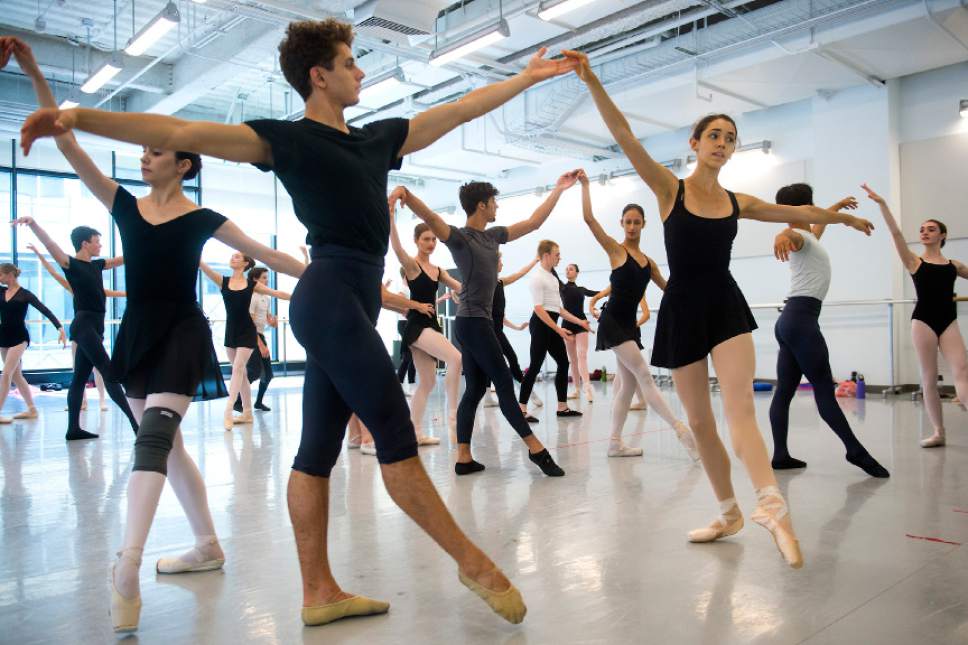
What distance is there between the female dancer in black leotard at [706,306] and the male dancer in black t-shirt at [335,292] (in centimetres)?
102

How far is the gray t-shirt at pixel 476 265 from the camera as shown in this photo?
4.27 m

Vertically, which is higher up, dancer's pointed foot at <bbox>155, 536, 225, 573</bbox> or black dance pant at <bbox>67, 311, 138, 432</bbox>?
black dance pant at <bbox>67, 311, 138, 432</bbox>

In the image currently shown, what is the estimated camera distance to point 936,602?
7.43 feet

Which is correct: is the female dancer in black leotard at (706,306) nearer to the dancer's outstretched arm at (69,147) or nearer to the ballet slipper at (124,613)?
the dancer's outstretched arm at (69,147)

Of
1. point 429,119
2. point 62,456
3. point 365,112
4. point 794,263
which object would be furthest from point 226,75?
point 429,119

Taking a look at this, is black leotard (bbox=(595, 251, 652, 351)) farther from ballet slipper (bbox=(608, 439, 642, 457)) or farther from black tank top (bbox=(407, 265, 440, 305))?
black tank top (bbox=(407, 265, 440, 305))

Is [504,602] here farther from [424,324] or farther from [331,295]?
[424,324]

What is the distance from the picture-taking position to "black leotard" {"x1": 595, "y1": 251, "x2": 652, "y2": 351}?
492 cm

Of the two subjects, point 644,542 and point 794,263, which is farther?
point 794,263

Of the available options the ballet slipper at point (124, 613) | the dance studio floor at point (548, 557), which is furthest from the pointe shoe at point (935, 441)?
the ballet slipper at point (124, 613)

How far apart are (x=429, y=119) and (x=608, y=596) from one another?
1.58 m

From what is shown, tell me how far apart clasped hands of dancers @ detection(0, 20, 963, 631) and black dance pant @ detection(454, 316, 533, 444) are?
5.09 feet

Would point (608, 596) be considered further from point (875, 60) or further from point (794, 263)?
point (875, 60)

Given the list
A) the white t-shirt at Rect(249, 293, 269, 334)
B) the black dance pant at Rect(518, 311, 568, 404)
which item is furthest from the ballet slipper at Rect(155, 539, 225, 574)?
the white t-shirt at Rect(249, 293, 269, 334)
